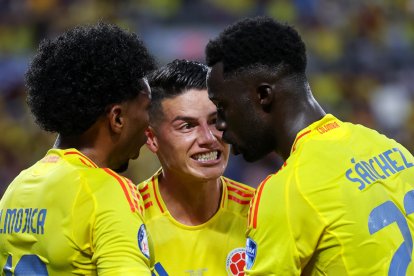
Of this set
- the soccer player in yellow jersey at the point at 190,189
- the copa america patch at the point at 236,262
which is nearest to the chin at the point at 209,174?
the soccer player in yellow jersey at the point at 190,189

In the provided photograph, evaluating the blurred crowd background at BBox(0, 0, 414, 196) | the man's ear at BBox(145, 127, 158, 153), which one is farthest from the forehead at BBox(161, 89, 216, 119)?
the blurred crowd background at BBox(0, 0, 414, 196)

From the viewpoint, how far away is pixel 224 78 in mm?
4059

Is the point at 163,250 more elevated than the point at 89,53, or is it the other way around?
the point at 89,53

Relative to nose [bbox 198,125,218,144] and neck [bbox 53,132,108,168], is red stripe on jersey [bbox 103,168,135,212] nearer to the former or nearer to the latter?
neck [bbox 53,132,108,168]

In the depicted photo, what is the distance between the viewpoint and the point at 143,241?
3.75 m

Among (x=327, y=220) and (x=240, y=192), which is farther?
(x=240, y=192)

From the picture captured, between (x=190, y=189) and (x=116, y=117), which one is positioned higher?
(x=116, y=117)

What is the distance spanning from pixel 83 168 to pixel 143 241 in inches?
16.6

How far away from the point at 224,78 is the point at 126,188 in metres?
0.72

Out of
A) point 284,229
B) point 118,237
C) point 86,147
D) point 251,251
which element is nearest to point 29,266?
point 118,237

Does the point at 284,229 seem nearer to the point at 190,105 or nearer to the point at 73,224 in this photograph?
the point at 73,224

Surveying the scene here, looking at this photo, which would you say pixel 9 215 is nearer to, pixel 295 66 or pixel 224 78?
pixel 224 78

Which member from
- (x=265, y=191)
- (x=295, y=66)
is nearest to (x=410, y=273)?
(x=265, y=191)

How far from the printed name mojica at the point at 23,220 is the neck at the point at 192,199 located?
1.46 meters
